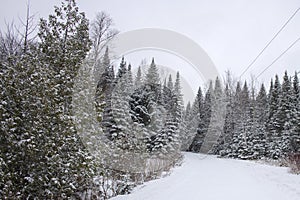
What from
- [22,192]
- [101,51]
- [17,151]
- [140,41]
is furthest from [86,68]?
[101,51]

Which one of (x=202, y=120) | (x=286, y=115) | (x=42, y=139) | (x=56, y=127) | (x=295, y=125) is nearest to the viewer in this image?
(x=42, y=139)

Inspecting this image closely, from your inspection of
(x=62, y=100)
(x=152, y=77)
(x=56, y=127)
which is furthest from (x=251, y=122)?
(x=56, y=127)

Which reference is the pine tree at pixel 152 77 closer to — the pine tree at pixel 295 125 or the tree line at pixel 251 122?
the tree line at pixel 251 122

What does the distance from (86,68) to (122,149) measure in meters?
3.26

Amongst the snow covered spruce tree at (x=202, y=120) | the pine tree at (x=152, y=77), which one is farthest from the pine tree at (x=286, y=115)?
the pine tree at (x=152, y=77)

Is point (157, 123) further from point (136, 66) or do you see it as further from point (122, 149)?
point (136, 66)

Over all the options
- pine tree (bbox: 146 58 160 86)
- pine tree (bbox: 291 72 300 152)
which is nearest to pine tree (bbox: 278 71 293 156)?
pine tree (bbox: 291 72 300 152)

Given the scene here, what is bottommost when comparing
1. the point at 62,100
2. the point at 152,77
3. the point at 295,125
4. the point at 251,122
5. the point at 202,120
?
the point at 62,100

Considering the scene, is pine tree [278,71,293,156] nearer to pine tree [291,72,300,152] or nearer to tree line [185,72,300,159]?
tree line [185,72,300,159]

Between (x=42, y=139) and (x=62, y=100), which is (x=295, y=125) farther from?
(x=42, y=139)

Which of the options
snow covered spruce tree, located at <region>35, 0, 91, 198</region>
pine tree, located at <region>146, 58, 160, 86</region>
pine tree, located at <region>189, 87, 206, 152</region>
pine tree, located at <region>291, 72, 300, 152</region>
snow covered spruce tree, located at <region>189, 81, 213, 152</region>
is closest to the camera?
snow covered spruce tree, located at <region>35, 0, 91, 198</region>

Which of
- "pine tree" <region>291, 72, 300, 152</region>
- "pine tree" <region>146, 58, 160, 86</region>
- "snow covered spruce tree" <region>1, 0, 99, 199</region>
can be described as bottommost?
"snow covered spruce tree" <region>1, 0, 99, 199</region>

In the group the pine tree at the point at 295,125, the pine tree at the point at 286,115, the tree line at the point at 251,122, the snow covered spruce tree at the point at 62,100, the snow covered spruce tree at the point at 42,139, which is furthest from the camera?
the tree line at the point at 251,122

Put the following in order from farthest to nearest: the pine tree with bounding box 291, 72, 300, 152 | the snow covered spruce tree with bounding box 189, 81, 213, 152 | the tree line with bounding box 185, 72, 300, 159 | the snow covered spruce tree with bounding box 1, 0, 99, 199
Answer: the snow covered spruce tree with bounding box 189, 81, 213, 152, the tree line with bounding box 185, 72, 300, 159, the pine tree with bounding box 291, 72, 300, 152, the snow covered spruce tree with bounding box 1, 0, 99, 199
